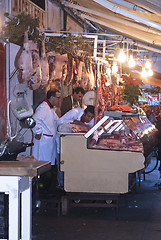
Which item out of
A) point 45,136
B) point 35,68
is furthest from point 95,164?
point 35,68

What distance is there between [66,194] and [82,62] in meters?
3.37

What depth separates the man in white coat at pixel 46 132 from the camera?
793 cm

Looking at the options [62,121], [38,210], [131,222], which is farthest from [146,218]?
[62,121]

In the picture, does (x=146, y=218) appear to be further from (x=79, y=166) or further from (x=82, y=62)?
(x=82, y=62)

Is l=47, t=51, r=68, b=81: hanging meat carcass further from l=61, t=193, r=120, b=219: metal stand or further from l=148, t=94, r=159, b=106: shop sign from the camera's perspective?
l=148, t=94, r=159, b=106: shop sign

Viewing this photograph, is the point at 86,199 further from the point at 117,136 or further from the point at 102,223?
the point at 117,136

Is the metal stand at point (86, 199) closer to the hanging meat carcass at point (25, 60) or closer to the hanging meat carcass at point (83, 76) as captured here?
the hanging meat carcass at point (25, 60)

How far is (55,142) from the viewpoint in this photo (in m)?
8.21

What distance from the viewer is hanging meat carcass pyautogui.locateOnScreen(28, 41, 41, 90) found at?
282 inches

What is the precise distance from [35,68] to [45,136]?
4.49ft

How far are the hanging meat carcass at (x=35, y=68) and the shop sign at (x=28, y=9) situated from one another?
2.36ft

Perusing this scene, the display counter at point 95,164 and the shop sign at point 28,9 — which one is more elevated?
the shop sign at point 28,9

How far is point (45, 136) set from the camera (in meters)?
8.00

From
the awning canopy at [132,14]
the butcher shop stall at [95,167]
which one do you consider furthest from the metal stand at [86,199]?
the awning canopy at [132,14]
